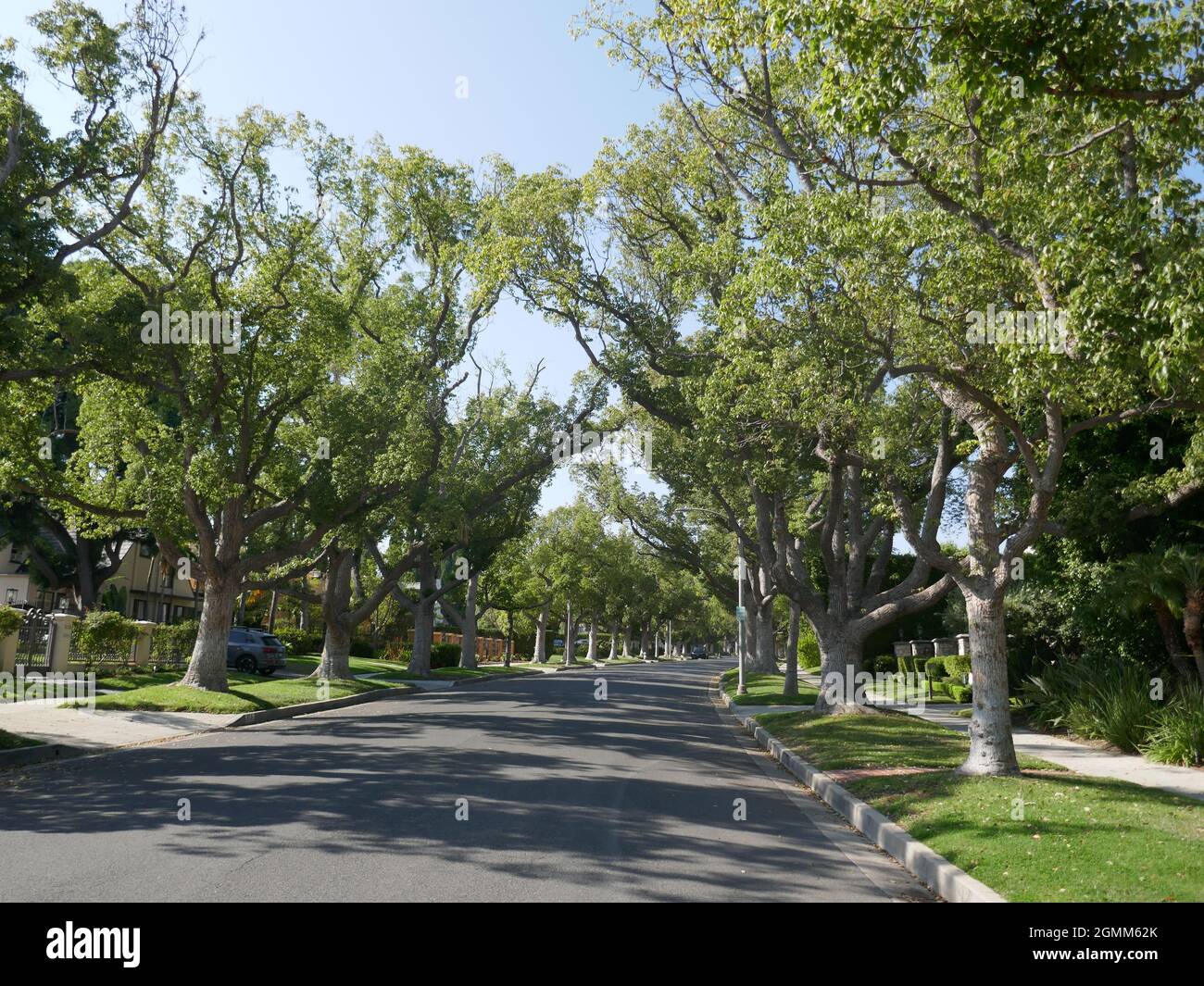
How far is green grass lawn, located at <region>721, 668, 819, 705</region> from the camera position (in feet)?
Answer: 80.0

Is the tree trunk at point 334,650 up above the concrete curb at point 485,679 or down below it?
above

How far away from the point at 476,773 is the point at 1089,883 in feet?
22.6

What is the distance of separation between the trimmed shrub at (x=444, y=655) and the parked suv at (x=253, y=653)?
12020 millimetres

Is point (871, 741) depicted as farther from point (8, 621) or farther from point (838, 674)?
point (8, 621)

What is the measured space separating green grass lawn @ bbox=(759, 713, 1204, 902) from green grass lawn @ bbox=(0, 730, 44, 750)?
34.7ft

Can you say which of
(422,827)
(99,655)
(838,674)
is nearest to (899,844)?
(422,827)

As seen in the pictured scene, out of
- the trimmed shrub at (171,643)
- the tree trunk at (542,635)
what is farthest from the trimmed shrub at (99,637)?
the tree trunk at (542,635)

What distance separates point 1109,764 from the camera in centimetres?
1219

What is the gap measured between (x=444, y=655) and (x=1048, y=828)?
37.0 m

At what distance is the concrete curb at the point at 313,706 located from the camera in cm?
1675

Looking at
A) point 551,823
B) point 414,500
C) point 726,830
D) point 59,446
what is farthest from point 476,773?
point 59,446

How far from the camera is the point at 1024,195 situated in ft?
32.1

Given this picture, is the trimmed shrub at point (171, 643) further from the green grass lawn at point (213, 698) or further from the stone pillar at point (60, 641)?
the green grass lawn at point (213, 698)
